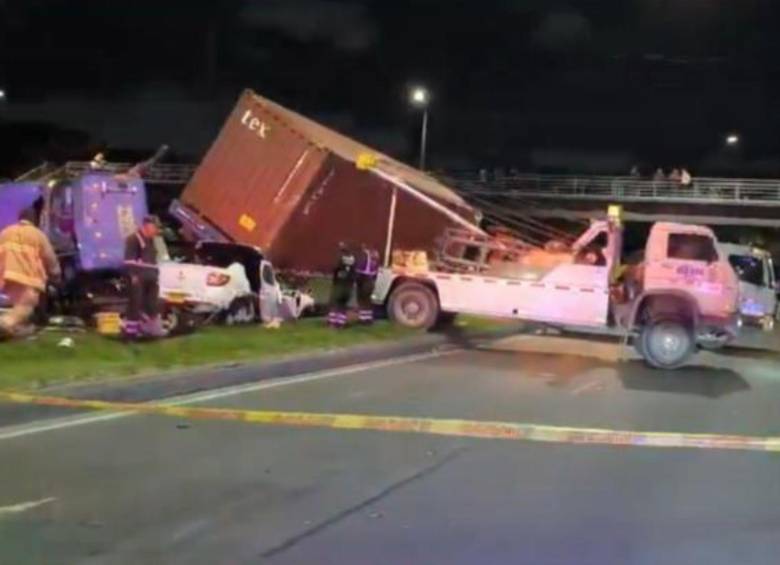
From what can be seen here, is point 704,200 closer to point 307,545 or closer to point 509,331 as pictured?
point 509,331

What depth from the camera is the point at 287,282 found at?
25.2 m

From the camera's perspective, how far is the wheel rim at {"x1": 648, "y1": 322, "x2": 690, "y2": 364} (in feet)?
62.7

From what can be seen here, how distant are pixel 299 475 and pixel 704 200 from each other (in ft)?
230

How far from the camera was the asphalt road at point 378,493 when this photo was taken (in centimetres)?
659

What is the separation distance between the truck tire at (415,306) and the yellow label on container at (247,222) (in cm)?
347

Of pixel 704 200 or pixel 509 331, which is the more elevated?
pixel 704 200

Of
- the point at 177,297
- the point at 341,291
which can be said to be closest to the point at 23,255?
the point at 177,297

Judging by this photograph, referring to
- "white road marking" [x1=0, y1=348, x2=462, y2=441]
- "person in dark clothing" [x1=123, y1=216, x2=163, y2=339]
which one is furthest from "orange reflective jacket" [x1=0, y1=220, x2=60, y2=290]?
"white road marking" [x1=0, y1=348, x2=462, y2=441]

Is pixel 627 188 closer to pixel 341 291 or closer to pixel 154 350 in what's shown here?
pixel 341 291

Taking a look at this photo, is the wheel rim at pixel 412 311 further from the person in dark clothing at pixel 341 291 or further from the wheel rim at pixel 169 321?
the wheel rim at pixel 169 321

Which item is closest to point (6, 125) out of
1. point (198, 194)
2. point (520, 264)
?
point (198, 194)

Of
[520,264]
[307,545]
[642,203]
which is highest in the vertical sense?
Result: [642,203]

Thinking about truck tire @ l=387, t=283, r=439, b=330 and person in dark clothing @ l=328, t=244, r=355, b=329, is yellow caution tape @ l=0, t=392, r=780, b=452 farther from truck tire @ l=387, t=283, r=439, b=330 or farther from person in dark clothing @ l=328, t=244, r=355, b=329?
truck tire @ l=387, t=283, r=439, b=330

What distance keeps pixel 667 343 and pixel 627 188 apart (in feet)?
204
